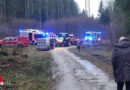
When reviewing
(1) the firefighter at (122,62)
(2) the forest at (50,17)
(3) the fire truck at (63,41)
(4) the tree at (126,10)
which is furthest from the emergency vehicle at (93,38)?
(1) the firefighter at (122,62)

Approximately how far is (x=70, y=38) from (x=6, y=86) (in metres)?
46.2

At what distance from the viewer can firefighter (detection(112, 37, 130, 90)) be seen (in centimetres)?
687

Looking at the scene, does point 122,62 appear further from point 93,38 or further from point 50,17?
point 50,17

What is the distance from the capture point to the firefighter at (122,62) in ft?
22.5

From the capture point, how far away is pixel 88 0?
8950cm

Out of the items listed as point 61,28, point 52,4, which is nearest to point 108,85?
point 61,28

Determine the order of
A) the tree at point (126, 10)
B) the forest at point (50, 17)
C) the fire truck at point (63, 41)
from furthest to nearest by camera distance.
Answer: the forest at point (50, 17) < the fire truck at point (63, 41) < the tree at point (126, 10)

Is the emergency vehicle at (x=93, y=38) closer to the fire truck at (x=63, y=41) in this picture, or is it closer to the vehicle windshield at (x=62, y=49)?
the vehicle windshield at (x=62, y=49)

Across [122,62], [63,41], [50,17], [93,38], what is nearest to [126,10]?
[93,38]

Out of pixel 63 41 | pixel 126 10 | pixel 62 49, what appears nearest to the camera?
pixel 126 10

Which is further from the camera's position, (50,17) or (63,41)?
(50,17)

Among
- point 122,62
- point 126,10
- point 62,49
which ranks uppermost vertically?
point 126,10

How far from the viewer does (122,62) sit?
6.95 meters

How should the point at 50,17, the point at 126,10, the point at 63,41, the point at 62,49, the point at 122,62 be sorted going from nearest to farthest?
the point at 122,62
the point at 126,10
the point at 62,49
the point at 63,41
the point at 50,17
